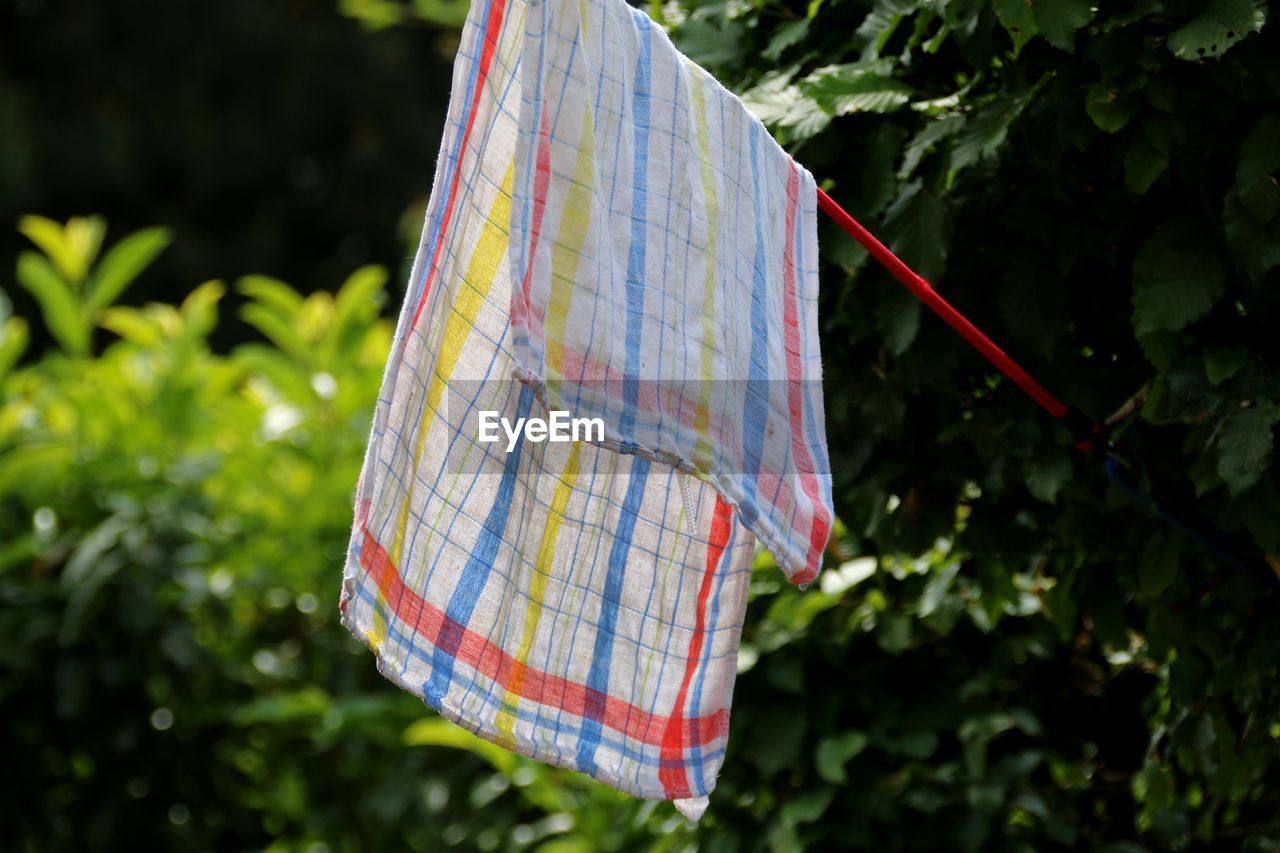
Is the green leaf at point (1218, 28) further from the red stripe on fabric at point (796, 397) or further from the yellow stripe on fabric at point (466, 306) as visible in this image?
the yellow stripe on fabric at point (466, 306)

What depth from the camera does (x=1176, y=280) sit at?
155cm

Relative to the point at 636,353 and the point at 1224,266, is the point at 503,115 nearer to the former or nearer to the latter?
the point at 636,353

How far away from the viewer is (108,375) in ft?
10.5

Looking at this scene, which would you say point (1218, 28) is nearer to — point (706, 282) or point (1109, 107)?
point (1109, 107)

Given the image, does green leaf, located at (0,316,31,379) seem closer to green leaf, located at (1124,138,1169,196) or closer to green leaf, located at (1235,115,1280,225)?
green leaf, located at (1124,138,1169,196)

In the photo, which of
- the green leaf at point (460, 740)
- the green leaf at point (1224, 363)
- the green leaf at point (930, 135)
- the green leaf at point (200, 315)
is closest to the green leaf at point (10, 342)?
the green leaf at point (200, 315)

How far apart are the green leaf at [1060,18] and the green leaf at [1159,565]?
0.60 meters

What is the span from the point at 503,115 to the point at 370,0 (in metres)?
3.35

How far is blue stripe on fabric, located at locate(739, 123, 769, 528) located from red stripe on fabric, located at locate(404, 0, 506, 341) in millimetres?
284

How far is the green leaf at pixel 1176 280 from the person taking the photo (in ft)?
5.01

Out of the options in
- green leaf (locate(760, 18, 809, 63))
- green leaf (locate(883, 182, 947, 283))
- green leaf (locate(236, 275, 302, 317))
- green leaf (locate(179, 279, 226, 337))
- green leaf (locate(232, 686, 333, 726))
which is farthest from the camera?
green leaf (locate(179, 279, 226, 337))

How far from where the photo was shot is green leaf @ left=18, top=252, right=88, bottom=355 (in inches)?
127

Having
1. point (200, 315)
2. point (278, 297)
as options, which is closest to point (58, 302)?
point (200, 315)

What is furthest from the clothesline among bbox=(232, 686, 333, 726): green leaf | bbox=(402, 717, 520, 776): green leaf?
bbox=(232, 686, 333, 726): green leaf
